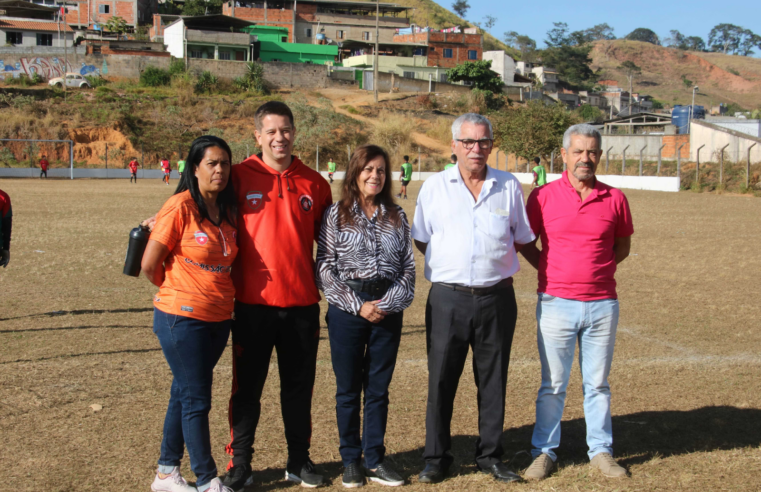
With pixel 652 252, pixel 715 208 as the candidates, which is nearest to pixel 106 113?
pixel 715 208

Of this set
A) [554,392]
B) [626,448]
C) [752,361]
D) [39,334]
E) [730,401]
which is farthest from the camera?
[39,334]

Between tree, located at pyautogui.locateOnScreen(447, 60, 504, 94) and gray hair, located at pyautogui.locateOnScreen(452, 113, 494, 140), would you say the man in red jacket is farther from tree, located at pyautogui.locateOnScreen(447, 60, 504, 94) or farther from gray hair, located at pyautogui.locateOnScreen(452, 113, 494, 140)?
tree, located at pyautogui.locateOnScreen(447, 60, 504, 94)

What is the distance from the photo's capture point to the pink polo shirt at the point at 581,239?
12.3ft

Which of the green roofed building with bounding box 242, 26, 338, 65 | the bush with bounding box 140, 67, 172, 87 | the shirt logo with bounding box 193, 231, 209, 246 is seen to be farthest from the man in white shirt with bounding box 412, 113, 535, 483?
the green roofed building with bounding box 242, 26, 338, 65

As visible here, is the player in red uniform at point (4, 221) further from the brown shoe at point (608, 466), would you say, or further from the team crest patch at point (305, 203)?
the brown shoe at point (608, 466)

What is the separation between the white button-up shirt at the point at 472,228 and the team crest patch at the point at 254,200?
2.87 feet

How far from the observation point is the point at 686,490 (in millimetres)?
3504

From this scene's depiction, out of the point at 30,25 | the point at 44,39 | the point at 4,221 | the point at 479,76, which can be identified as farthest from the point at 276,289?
Result: the point at 30,25

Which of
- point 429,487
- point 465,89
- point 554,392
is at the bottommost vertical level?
point 429,487

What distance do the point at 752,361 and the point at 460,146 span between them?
3.91 meters

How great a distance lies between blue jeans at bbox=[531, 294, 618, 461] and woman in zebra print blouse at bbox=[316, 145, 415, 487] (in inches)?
34.3

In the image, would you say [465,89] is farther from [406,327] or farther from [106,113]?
[406,327]

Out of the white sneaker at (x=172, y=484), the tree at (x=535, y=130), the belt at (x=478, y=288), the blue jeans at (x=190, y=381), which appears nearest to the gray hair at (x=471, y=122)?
the belt at (x=478, y=288)

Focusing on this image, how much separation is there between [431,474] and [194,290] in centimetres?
160
